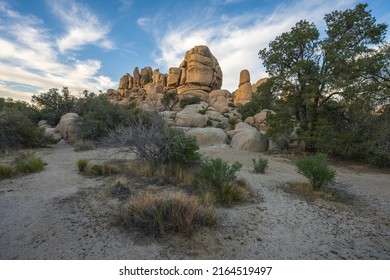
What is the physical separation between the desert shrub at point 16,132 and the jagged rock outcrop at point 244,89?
36762mm

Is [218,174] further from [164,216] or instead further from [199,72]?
[199,72]

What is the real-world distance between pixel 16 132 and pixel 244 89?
136 feet

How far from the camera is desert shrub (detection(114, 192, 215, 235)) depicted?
11.7 feet

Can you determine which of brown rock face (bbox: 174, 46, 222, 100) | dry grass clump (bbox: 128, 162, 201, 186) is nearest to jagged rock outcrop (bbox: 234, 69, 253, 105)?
brown rock face (bbox: 174, 46, 222, 100)

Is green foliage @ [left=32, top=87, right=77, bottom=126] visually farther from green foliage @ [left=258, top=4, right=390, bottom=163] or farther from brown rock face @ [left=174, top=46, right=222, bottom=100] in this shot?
brown rock face @ [left=174, top=46, right=222, bottom=100]

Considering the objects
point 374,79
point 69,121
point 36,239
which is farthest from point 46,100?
point 374,79

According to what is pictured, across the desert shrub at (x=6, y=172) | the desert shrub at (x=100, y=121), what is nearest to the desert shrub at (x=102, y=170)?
the desert shrub at (x=6, y=172)

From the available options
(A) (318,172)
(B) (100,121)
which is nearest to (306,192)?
(A) (318,172)

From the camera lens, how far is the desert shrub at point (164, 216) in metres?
3.56

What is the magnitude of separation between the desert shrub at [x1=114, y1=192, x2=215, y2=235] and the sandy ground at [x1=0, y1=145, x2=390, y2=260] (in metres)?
0.17

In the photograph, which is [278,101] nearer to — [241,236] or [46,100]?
[241,236]

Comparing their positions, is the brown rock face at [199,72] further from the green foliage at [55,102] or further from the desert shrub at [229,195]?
the desert shrub at [229,195]
